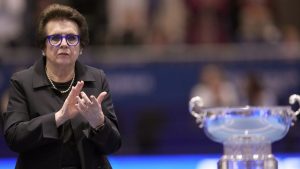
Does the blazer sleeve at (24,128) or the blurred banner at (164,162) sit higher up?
the blazer sleeve at (24,128)

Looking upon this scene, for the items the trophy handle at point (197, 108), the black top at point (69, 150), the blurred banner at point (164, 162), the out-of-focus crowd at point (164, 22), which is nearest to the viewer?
the black top at point (69, 150)

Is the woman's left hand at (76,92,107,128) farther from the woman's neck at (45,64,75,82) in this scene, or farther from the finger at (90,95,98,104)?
the woman's neck at (45,64,75,82)

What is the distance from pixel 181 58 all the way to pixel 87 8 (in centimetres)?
186

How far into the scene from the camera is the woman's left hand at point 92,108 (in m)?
4.18

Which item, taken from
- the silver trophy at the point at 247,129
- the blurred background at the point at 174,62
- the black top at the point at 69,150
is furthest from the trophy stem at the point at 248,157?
the blurred background at the point at 174,62

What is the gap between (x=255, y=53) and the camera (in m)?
13.1

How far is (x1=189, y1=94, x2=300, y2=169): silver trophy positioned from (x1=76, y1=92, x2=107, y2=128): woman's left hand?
42.3 inches

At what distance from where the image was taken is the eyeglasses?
444 centimetres

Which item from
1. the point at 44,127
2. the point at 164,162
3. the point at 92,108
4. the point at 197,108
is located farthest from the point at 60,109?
the point at 164,162

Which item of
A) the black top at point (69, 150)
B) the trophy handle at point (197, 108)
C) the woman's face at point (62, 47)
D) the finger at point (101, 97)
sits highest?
the woman's face at point (62, 47)

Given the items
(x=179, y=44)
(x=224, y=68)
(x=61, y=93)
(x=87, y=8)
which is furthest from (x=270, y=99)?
(x=61, y=93)

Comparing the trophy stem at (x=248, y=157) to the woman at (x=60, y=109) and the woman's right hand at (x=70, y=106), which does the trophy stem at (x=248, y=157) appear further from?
the woman's right hand at (x=70, y=106)

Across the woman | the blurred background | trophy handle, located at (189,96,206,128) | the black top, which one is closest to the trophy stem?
trophy handle, located at (189,96,206,128)

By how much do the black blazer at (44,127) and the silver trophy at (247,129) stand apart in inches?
34.7
